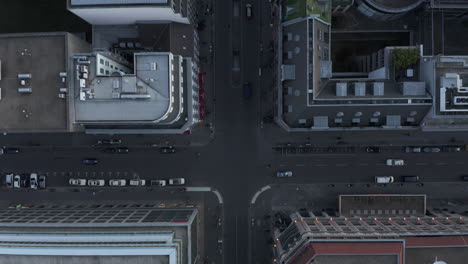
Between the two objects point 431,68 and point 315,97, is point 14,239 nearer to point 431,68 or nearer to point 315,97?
point 315,97

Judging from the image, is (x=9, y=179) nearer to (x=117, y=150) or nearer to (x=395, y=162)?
(x=117, y=150)

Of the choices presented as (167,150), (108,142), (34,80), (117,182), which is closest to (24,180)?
(108,142)

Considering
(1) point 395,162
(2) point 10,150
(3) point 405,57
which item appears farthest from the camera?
(2) point 10,150

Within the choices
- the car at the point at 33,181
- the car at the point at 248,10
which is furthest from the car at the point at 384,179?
the car at the point at 33,181

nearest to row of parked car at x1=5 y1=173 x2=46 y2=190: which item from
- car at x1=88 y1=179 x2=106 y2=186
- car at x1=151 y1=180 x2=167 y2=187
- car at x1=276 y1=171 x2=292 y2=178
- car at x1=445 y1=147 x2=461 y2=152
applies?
car at x1=88 y1=179 x2=106 y2=186

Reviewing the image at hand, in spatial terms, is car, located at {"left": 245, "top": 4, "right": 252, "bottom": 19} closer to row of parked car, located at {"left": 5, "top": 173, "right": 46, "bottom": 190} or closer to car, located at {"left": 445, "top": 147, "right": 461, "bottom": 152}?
car, located at {"left": 445, "top": 147, "right": 461, "bottom": 152}

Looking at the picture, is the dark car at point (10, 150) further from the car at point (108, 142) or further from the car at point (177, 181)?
the car at point (177, 181)
